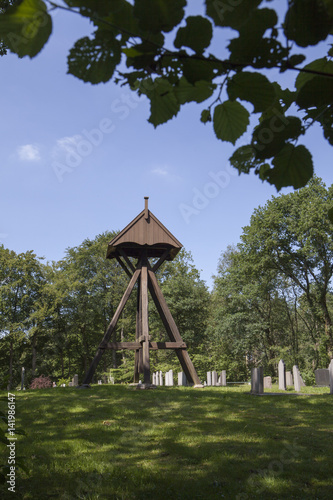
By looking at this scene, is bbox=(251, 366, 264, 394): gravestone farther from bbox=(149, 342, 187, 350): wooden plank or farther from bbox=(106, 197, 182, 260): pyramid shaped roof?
bbox=(106, 197, 182, 260): pyramid shaped roof

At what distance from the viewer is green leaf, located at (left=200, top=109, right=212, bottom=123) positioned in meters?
1.19

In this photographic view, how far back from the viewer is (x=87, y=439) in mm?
6094

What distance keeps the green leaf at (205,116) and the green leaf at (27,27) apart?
0.57 m

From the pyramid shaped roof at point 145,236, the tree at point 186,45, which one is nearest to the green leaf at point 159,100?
the tree at point 186,45

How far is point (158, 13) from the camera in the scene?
2.34ft

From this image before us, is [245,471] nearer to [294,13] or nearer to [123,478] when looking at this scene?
[123,478]

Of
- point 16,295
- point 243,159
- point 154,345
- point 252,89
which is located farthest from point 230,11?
point 16,295

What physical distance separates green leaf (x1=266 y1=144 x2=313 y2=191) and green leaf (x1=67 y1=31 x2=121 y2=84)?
1.84 ft

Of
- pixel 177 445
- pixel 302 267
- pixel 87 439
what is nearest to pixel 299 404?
pixel 177 445

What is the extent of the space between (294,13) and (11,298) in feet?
119

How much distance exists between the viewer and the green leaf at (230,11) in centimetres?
76

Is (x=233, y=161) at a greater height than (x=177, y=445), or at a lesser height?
greater

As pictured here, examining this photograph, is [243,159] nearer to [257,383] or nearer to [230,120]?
[230,120]

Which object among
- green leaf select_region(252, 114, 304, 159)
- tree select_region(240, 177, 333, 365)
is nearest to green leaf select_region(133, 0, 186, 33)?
green leaf select_region(252, 114, 304, 159)
